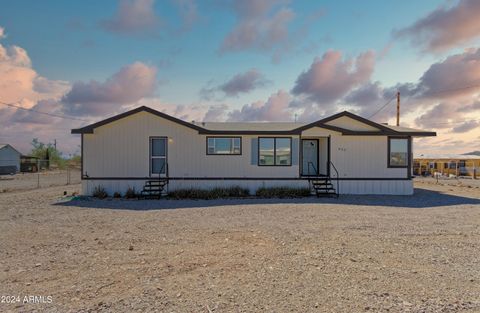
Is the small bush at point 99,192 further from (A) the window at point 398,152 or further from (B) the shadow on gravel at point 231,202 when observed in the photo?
(A) the window at point 398,152

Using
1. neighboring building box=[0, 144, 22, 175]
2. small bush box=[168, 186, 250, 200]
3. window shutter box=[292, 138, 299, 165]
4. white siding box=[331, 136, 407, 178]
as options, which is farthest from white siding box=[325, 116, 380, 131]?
neighboring building box=[0, 144, 22, 175]

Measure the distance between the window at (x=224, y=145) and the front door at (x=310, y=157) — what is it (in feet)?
12.1

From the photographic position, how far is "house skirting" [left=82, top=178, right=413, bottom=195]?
15.1 meters

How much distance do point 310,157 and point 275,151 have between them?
7.96 ft

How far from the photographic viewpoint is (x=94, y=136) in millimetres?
15047

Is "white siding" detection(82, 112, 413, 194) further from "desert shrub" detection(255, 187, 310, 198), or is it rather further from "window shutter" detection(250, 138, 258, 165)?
"desert shrub" detection(255, 187, 310, 198)

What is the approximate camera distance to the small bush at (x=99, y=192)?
47.4 ft

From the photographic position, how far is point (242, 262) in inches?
206

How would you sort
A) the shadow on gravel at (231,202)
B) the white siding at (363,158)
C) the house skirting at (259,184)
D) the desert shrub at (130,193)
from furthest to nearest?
the white siding at (363,158), the house skirting at (259,184), the desert shrub at (130,193), the shadow on gravel at (231,202)

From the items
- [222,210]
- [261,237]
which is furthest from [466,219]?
[222,210]

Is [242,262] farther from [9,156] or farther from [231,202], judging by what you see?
[9,156]

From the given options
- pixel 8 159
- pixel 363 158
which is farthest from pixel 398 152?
pixel 8 159

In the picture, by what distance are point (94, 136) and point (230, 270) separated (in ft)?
40.8

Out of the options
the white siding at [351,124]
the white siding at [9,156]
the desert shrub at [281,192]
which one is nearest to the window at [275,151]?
the desert shrub at [281,192]
